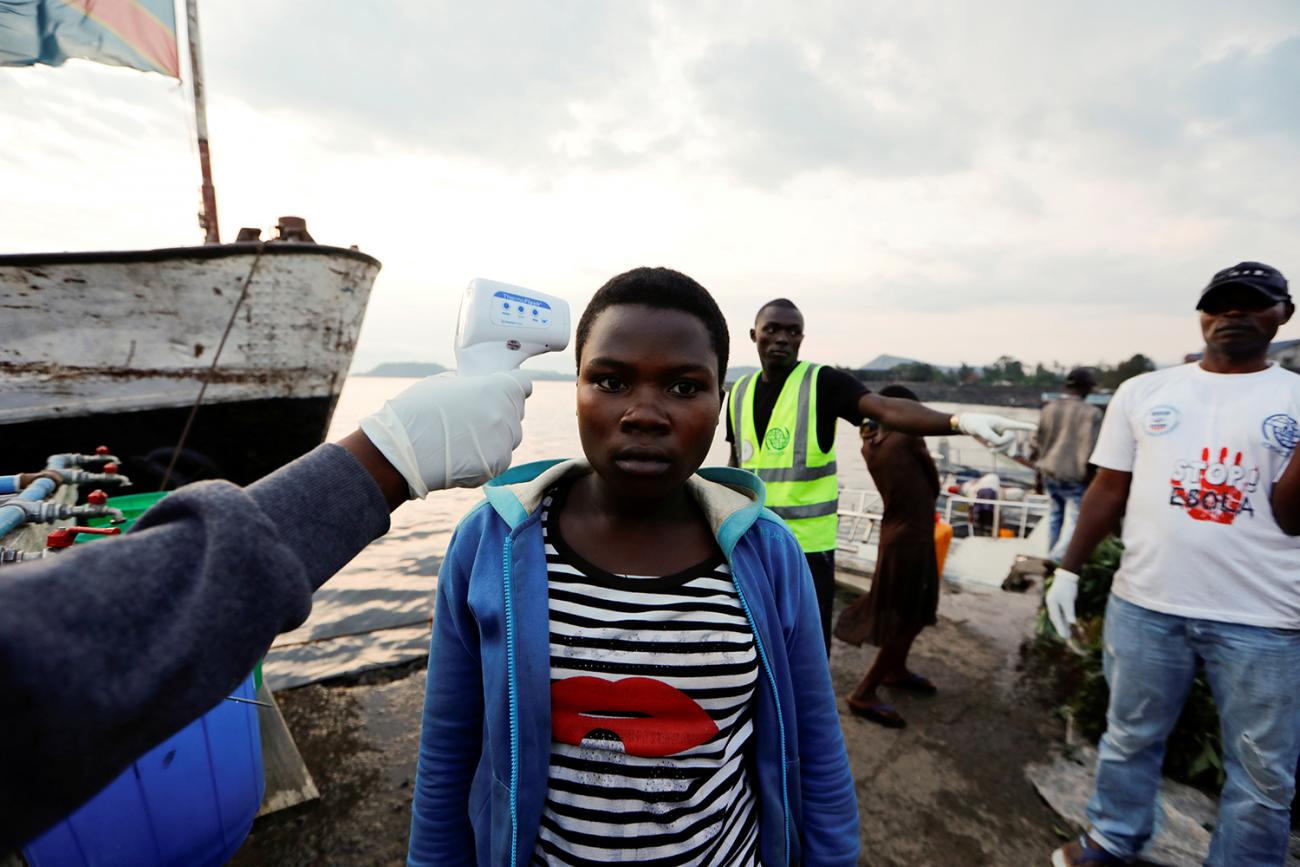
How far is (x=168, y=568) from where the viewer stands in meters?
0.60

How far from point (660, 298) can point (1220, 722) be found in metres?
2.83

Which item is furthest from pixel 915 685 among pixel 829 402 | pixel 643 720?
pixel 643 720

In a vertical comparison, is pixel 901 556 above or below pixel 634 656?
below

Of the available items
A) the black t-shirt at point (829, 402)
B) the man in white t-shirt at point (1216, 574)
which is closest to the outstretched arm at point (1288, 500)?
the man in white t-shirt at point (1216, 574)

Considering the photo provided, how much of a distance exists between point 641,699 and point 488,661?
33cm

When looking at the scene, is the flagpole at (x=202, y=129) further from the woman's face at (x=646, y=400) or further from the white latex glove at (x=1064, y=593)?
the white latex glove at (x=1064, y=593)

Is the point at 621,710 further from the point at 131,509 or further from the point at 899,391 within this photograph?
the point at 899,391

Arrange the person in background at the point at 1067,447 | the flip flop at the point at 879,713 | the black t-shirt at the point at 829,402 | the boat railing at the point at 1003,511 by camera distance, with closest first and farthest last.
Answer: the black t-shirt at the point at 829,402, the flip flop at the point at 879,713, the person in background at the point at 1067,447, the boat railing at the point at 1003,511

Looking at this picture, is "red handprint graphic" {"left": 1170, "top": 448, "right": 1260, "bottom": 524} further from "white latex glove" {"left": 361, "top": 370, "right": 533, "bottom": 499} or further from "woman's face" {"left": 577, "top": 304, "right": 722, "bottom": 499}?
"white latex glove" {"left": 361, "top": 370, "right": 533, "bottom": 499}

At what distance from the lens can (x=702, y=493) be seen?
149cm

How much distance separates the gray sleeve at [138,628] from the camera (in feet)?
1.58

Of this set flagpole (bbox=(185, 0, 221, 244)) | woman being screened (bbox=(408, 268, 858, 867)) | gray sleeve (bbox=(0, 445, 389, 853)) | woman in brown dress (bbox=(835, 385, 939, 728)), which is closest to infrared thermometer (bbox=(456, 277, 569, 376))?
woman being screened (bbox=(408, 268, 858, 867))

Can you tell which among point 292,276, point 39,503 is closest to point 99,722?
point 39,503

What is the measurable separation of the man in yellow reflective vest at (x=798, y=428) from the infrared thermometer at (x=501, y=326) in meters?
1.58
